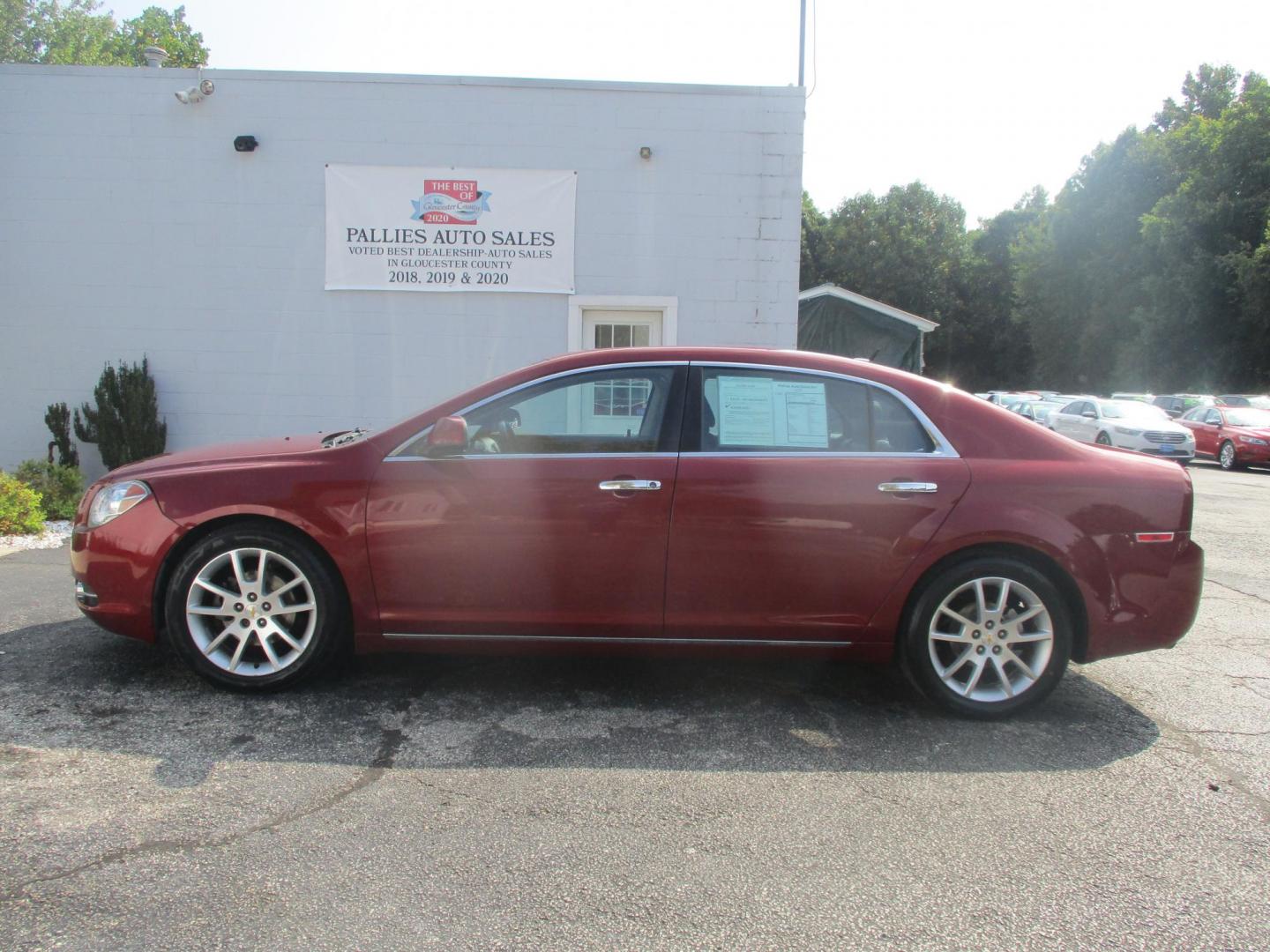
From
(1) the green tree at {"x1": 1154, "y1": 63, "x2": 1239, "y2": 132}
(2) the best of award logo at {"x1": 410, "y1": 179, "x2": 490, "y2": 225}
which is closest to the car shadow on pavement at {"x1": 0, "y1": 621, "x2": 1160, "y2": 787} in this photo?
(2) the best of award logo at {"x1": 410, "y1": 179, "x2": 490, "y2": 225}

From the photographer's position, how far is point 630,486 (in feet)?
13.4

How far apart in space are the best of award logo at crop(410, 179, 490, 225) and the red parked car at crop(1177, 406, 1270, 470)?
18.7 meters

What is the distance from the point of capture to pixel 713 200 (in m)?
9.73

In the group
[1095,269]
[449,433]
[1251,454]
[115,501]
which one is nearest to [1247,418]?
[1251,454]

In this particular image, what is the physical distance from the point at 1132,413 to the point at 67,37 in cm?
4443

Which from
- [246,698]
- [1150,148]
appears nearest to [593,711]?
[246,698]

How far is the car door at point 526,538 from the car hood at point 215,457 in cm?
65

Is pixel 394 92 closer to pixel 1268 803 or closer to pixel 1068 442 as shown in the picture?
pixel 1068 442

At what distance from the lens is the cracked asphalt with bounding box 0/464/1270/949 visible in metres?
2.62

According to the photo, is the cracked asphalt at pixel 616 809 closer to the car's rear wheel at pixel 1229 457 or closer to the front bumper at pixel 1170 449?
the front bumper at pixel 1170 449

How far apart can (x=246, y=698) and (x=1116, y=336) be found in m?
51.2

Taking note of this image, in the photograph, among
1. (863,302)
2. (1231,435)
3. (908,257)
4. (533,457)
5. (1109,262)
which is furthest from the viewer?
(908,257)

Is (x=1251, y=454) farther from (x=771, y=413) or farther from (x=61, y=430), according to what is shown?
(x=61, y=430)

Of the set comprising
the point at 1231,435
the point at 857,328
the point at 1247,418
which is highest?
the point at 857,328
